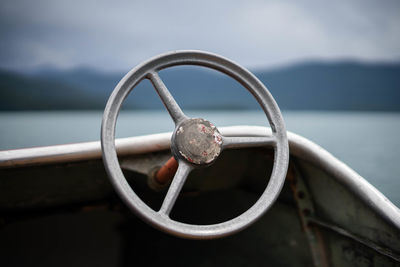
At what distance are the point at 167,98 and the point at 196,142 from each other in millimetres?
146

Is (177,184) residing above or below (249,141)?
below

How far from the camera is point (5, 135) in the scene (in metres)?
3.02

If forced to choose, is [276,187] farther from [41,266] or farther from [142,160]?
[41,266]

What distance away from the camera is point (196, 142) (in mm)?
683

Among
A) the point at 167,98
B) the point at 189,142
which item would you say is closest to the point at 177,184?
the point at 189,142

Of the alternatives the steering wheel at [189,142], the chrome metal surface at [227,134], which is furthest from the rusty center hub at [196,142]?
the chrome metal surface at [227,134]

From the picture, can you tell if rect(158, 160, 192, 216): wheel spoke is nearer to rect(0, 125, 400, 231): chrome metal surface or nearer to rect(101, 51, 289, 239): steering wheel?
rect(101, 51, 289, 239): steering wheel

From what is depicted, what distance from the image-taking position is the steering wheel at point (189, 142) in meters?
0.62

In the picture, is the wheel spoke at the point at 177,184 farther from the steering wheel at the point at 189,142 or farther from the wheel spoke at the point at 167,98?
the wheel spoke at the point at 167,98

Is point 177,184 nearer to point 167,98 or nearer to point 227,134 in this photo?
point 167,98

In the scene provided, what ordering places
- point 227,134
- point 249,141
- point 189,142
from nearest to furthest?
1. point 189,142
2. point 249,141
3. point 227,134

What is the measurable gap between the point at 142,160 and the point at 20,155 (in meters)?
0.34

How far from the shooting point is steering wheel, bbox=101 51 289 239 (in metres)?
0.62

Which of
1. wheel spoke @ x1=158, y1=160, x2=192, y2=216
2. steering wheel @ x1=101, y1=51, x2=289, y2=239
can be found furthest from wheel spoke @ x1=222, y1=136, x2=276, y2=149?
wheel spoke @ x1=158, y1=160, x2=192, y2=216
